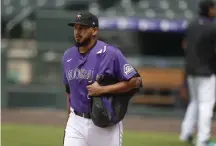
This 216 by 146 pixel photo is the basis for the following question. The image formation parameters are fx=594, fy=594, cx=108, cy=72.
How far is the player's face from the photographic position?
5.00 metres

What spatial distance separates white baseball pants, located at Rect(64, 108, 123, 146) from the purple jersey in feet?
0.39

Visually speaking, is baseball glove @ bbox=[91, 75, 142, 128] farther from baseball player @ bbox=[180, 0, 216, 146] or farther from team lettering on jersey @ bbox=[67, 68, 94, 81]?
baseball player @ bbox=[180, 0, 216, 146]

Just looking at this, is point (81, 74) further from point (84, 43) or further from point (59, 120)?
point (59, 120)

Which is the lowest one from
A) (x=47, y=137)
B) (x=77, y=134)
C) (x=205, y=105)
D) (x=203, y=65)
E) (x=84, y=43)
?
(x=47, y=137)

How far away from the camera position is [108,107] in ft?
16.2

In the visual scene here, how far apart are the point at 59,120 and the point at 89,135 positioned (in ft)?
24.9

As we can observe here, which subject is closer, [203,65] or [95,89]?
[95,89]

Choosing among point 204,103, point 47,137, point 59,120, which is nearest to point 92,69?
point 204,103

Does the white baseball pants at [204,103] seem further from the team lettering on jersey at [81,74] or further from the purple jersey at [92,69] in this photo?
the team lettering on jersey at [81,74]

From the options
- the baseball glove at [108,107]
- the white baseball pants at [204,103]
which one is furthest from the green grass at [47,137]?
the baseball glove at [108,107]

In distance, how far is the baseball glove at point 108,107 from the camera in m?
4.90

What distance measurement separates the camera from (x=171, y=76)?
577 inches

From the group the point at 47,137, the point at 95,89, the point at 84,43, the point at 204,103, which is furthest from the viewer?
the point at 47,137

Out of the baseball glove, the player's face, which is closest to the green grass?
the baseball glove
